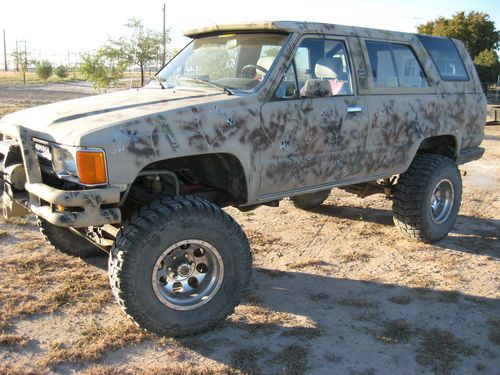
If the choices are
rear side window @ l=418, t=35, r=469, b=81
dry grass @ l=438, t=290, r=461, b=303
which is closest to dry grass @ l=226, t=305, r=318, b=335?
dry grass @ l=438, t=290, r=461, b=303

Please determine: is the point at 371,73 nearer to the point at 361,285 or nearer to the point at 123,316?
the point at 361,285

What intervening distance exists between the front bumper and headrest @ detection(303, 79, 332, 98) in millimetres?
1676

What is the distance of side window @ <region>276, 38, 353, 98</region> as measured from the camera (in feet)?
13.4

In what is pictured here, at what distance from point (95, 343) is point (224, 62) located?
244 centimetres

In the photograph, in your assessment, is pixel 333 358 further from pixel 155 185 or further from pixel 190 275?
pixel 155 185

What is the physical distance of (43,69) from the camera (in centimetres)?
5081

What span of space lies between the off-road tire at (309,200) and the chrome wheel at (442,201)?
130cm

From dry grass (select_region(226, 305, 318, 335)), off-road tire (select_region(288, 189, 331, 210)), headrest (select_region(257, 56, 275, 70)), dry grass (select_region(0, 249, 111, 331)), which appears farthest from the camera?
off-road tire (select_region(288, 189, 331, 210))

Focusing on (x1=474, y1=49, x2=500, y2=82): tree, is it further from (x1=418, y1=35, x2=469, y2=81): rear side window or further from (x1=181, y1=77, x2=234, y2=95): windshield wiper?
(x1=181, y1=77, x2=234, y2=95): windshield wiper

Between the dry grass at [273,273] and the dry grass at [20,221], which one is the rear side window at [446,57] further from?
the dry grass at [20,221]

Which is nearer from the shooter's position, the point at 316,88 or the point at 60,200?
the point at 60,200

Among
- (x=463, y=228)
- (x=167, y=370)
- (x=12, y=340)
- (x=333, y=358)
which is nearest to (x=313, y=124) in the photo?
(x=333, y=358)

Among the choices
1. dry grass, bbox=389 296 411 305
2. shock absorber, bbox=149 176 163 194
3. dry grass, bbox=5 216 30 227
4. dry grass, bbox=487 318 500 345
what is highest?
shock absorber, bbox=149 176 163 194

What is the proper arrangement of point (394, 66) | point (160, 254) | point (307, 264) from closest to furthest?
1. point (160, 254)
2. point (307, 264)
3. point (394, 66)
